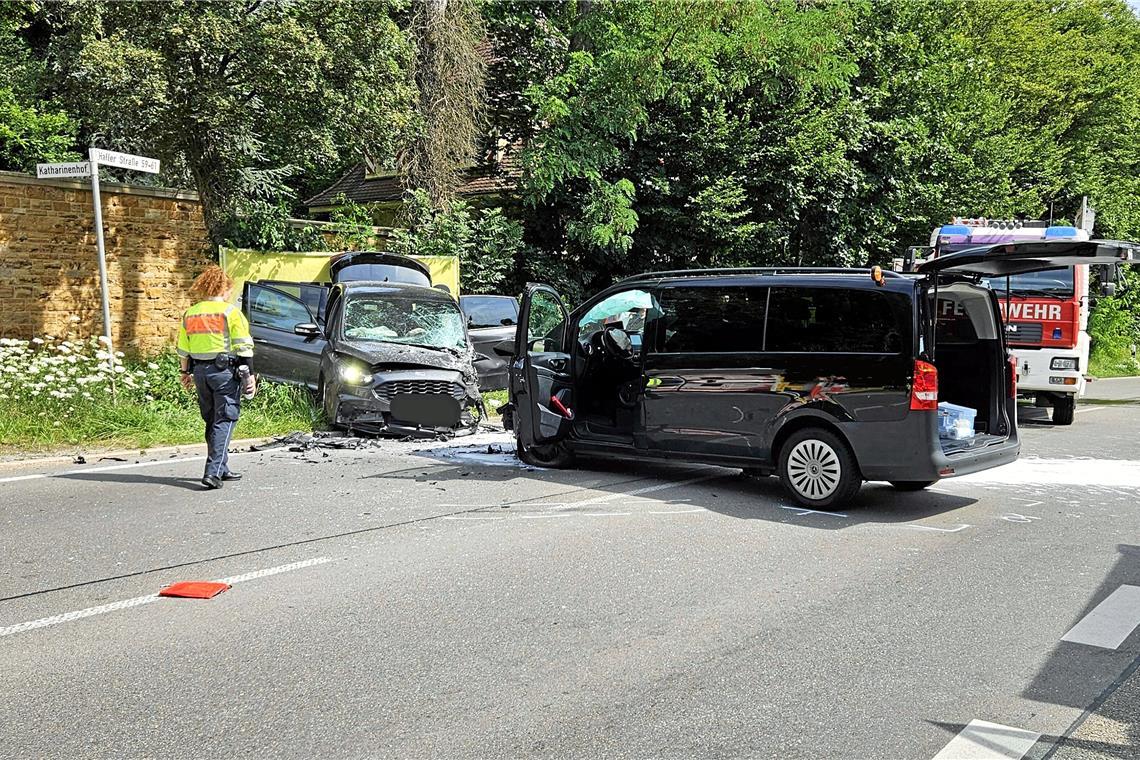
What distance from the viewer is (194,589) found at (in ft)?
18.1

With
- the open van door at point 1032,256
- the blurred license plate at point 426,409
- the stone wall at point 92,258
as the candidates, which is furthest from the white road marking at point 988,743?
the stone wall at point 92,258

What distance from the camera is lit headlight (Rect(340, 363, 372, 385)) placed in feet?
38.0

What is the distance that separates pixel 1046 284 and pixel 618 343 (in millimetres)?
8519

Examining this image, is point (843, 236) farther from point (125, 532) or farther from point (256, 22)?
point (125, 532)

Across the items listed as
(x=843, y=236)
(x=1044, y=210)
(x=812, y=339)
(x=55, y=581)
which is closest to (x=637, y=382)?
(x=812, y=339)

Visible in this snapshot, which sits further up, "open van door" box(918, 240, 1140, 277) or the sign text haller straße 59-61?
the sign text haller straße 59-61

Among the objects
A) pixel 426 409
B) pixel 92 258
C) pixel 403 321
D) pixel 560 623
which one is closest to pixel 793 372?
pixel 560 623

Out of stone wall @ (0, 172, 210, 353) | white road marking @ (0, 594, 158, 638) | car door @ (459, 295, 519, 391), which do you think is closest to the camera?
white road marking @ (0, 594, 158, 638)

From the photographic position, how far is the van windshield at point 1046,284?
1486cm

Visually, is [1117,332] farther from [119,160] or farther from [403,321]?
[119,160]

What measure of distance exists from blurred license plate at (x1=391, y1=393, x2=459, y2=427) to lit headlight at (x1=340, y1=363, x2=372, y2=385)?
1.30 feet

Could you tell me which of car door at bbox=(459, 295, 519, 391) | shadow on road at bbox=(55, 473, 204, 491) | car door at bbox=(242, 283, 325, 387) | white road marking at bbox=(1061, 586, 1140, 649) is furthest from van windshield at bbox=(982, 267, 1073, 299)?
shadow on road at bbox=(55, 473, 204, 491)

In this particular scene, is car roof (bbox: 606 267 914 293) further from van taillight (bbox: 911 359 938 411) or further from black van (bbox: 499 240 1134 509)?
van taillight (bbox: 911 359 938 411)

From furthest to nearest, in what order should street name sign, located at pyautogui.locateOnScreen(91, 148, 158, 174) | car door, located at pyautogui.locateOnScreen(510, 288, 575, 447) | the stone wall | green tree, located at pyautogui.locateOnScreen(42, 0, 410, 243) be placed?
green tree, located at pyautogui.locateOnScreen(42, 0, 410, 243)
the stone wall
street name sign, located at pyautogui.locateOnScreen(91, 148, 158, 174)
car door, located at pyautogui.locateOnScreen(510, 288, 575, 447)
